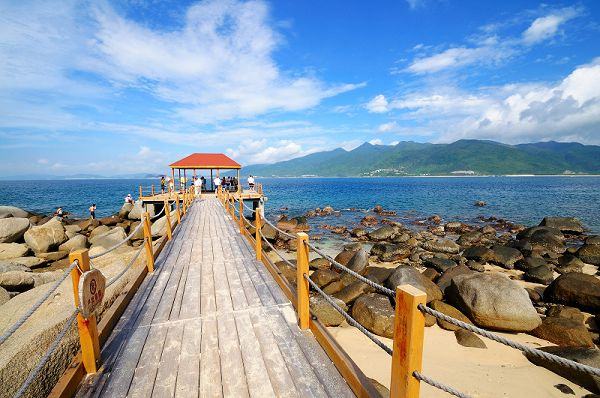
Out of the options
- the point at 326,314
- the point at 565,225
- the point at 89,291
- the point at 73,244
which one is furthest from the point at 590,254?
the point at 73,244

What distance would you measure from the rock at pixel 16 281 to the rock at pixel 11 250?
635 centimetres

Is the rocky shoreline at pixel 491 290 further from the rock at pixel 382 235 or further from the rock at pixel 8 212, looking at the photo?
the rock at pixel 8 212

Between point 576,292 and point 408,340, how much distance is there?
10873 millimetres

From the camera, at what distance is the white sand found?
19.1ft

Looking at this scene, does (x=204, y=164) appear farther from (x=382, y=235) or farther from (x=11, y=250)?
(x=382, y=235)

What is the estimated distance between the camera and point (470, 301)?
8328 millimetres

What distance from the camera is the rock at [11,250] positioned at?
14952 millimetres

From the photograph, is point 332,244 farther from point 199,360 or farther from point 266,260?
point 199,360

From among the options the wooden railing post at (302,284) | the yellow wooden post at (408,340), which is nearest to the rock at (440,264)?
the wooden railing post at (302,284)

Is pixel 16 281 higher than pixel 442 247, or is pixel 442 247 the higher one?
pixel 16 281

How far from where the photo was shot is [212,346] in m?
3.94

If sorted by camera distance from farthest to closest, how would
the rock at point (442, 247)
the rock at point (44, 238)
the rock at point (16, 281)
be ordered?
the rock at point (442, 247) < the rock at point (44, 238) < the rock at point (16, 281)

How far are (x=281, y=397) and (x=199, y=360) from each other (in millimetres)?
1217

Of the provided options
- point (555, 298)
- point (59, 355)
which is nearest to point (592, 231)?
point (555, 298)
